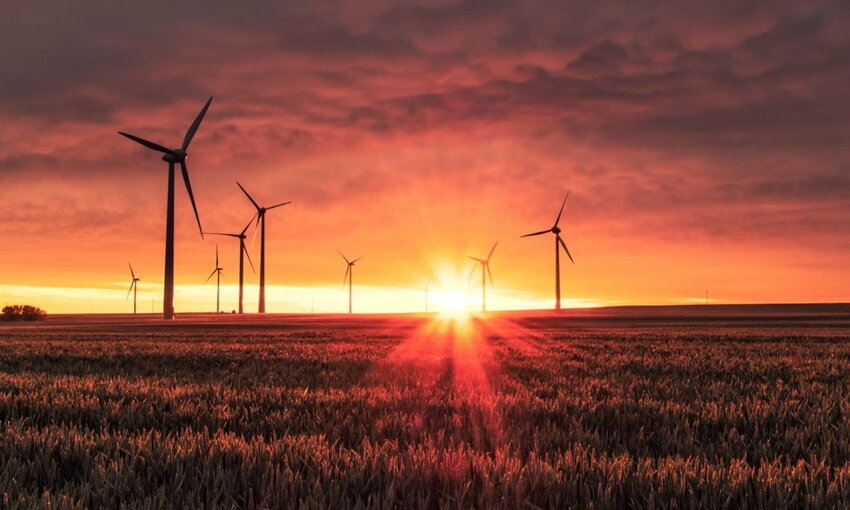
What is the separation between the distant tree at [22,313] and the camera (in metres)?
113

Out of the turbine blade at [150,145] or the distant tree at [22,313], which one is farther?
the distant tree at [22,313]

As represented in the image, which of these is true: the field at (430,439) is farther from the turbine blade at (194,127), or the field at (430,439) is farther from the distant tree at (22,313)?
the distant tree at (22,313)

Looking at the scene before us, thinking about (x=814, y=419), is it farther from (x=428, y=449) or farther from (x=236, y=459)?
(x=236, y=459)

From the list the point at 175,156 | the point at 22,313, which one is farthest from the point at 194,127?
the point at 22,313

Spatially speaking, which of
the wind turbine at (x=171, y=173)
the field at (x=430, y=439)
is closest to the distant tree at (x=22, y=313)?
the wind turbine at (x=171, y=173)

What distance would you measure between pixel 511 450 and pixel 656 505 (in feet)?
7.30

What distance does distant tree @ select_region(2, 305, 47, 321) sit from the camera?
113000 millimetres

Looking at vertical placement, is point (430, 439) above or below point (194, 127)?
below

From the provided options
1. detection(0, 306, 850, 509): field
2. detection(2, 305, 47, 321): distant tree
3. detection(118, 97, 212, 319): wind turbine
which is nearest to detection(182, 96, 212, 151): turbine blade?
detection(118, 97, 212, 319): wind turbine

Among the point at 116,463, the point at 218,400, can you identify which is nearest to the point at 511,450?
the point at 116,463

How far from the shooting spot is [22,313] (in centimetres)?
11606

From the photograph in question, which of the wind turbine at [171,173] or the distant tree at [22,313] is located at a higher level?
the wind turbine at [171,173]

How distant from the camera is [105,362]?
1920cm

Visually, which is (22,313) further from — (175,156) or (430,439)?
(430,439)
